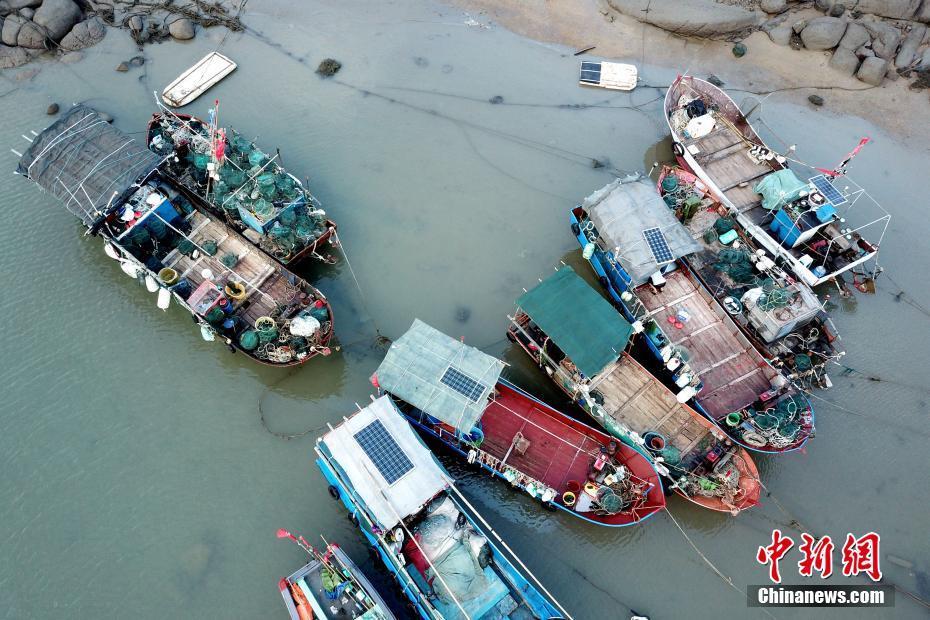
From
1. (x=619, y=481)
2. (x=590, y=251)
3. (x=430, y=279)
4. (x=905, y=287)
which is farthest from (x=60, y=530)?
(x=905, y=287)

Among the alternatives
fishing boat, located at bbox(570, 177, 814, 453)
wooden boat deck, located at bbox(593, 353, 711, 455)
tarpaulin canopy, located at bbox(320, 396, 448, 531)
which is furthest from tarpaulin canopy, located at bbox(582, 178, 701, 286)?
tarpaulin canopy, located at bbox(320, 396, 448, 531)

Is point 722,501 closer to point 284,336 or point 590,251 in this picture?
point 590,251

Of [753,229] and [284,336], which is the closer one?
[284,336]

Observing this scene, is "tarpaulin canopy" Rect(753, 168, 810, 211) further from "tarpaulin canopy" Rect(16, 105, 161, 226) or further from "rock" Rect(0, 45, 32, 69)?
"rock" Rect(0, 45, 32, 69)

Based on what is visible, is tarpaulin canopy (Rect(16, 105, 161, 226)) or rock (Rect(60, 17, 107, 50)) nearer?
tarpaulin canopy (Rect(16, 105, 161, 226))

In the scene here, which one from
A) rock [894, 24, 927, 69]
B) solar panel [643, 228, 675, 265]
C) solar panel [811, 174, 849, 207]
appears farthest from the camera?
rock [894, 24, 927, 69]
